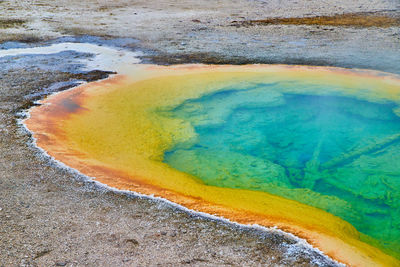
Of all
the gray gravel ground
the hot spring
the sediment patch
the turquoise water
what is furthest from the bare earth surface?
the turquoise water

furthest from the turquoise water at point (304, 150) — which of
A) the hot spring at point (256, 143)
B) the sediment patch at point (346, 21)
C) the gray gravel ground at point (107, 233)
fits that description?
the sediment patch at point (346, 21)

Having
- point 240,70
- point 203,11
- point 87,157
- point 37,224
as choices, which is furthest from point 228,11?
point 37,224

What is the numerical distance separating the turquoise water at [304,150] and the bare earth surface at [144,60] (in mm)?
1025

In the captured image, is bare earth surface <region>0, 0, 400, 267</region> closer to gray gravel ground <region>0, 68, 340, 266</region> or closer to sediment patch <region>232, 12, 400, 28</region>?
gray gravel ground <region>0, 68, 340, 266</region>

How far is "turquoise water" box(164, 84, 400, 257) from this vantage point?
3.71 metres

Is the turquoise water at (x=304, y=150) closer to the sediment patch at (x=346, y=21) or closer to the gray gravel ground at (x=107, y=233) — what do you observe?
the gray gravel ground at (x=107, y=233)

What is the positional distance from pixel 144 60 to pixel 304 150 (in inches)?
143

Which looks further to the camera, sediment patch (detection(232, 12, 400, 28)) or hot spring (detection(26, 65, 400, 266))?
sediment patch (detection(232, 12, 400, 28))

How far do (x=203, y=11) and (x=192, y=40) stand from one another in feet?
11.7

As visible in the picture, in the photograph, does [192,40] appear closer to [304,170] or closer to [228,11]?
[228,11]

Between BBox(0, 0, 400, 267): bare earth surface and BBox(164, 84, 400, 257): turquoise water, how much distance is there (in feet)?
3.36

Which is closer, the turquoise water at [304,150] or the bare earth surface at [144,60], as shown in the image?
the bare earth surface at [144,60]

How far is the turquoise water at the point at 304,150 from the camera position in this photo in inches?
146

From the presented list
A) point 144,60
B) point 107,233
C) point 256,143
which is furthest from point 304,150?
point 144,60
